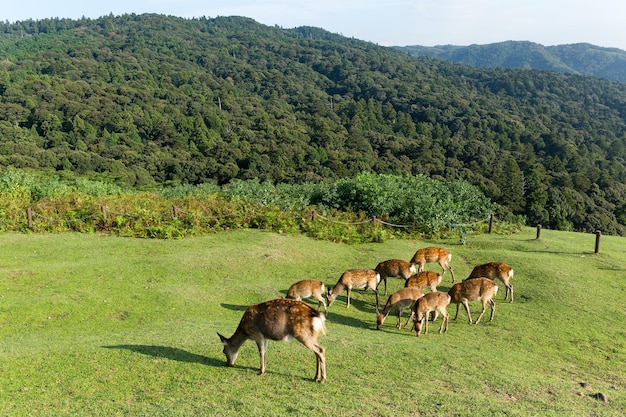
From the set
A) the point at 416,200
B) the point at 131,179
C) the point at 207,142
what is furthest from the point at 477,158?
the point at 416,200

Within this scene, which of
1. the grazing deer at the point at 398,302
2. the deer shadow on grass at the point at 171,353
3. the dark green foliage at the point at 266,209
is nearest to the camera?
the deer shadow on grass at the point at 171,353

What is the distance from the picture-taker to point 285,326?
7.90 metres

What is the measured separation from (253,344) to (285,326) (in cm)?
206

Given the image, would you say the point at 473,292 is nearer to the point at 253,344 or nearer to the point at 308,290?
the point at 308,290

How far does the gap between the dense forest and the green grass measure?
14.3 m

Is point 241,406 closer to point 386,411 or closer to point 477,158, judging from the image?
point 386,411

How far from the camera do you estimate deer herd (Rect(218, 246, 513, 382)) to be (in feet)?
26.0

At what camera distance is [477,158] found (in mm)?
88000

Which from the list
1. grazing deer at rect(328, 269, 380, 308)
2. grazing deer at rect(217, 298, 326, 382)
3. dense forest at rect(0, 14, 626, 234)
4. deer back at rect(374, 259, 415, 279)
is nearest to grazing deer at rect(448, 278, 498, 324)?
deer back at rect(374, 259, 415, 279)

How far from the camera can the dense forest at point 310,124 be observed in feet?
232

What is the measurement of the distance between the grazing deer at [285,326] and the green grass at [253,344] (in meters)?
0.55

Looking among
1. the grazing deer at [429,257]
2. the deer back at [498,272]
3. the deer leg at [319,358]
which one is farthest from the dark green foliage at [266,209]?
the deer leg at [319,358]

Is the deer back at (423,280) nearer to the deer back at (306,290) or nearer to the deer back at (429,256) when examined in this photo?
the deer back at (429,256)

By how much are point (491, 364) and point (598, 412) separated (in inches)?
80.8
